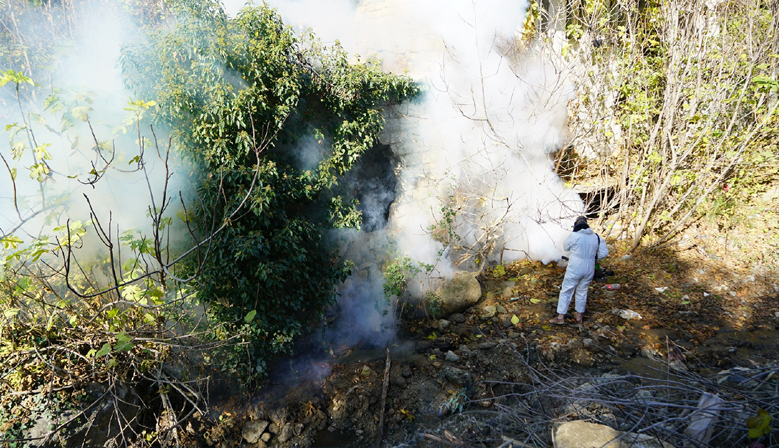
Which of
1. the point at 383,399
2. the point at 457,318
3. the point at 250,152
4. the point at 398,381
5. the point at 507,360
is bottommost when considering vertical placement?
the point at 507,360

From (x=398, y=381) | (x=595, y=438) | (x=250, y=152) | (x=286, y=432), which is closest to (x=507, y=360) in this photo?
(x=398, y=381)

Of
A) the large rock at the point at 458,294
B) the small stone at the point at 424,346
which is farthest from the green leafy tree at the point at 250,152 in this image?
the large rock at the point at 458,294

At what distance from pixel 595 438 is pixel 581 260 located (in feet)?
9.46

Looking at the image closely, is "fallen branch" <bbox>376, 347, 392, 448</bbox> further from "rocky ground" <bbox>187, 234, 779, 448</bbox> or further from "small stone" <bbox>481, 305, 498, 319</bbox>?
"small stone" <bbox>481, 305, 498, 319</bbox>

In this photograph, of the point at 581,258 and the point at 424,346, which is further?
the point at 424,346

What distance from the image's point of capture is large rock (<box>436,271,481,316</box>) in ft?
18.6

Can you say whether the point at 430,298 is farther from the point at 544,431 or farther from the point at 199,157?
the point at 199,157

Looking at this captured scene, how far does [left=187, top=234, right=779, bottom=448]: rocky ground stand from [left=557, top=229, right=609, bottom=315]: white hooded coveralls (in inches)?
19.5

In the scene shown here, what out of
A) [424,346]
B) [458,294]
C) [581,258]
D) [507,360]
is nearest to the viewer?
[507,360]

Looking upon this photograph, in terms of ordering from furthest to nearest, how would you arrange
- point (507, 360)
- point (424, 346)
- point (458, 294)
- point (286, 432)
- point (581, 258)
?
point (458, 294) < point (424, 346) < point (581, 258) < point (507, 360) < point (286, 432)

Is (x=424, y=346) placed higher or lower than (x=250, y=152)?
lower

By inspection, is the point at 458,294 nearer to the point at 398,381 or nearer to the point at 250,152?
the point at 398,381

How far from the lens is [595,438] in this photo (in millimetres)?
2145

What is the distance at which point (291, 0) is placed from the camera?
17.3 feet
